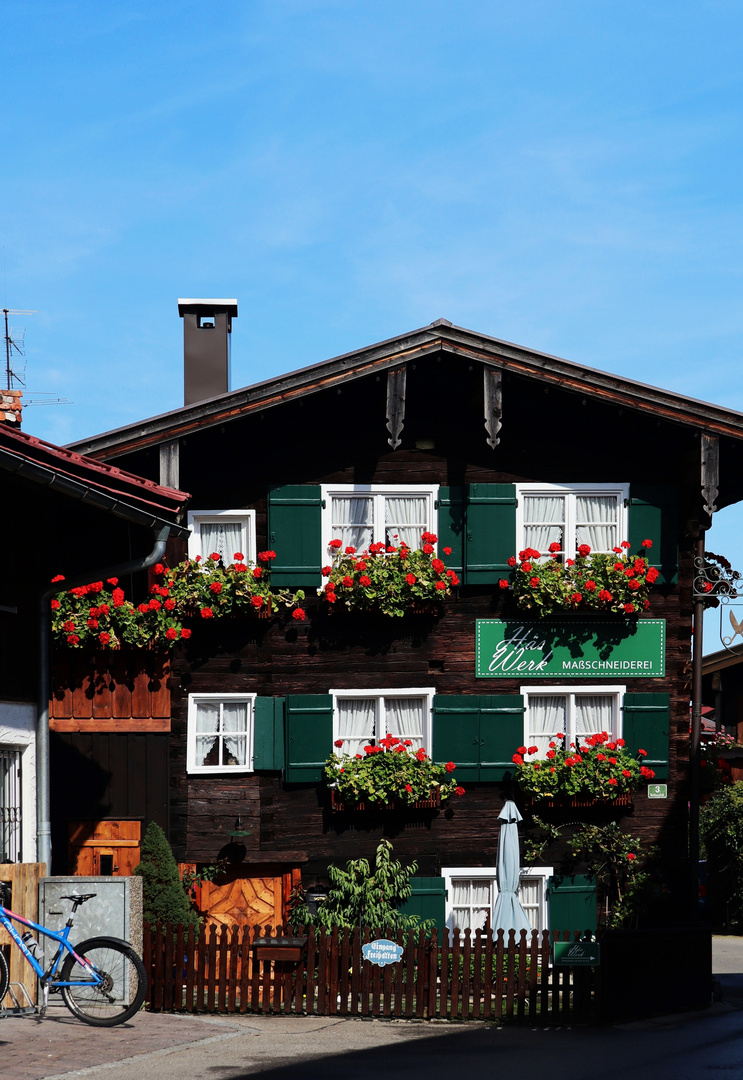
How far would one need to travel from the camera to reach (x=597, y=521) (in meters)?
17.9

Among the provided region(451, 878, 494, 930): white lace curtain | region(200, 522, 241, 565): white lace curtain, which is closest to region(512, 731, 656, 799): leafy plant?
region(451, 878, 494, 930): white lace curtain

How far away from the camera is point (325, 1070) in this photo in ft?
32.1

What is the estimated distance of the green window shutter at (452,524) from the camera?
57.8 ft

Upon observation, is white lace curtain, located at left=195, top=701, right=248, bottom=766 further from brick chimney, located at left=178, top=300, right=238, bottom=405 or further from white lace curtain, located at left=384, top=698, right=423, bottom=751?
brick chimney, located at left=178, top=300, right=238, bottom=405

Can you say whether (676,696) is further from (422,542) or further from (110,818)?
(110,818)

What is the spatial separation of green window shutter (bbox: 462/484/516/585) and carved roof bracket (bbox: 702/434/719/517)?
2711 mm

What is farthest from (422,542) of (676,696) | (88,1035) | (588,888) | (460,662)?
(88,1035)

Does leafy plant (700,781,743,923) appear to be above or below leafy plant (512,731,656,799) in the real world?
below

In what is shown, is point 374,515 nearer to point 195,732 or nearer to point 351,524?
point 351,524

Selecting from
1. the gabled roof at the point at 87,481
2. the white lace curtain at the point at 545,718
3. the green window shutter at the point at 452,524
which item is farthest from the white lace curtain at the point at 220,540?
the gabled roof at the point at 87,481

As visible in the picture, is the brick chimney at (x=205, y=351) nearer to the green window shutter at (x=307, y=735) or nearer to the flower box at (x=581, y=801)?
the green window shutter at (x=307, y=735)

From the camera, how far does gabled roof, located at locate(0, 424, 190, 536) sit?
10883 millimetres

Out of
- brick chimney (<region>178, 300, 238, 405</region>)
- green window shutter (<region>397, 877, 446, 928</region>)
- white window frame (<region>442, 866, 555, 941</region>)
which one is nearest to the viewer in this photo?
green window shutter (<region>397, 877, 446, 928</region>)

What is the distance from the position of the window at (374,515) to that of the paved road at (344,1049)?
693 centimetres
